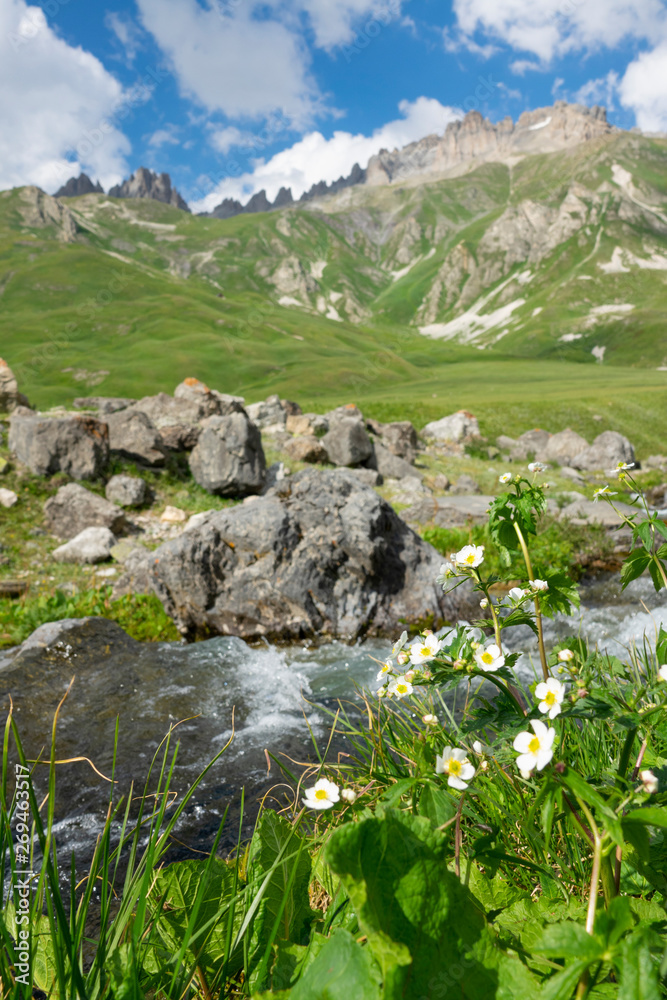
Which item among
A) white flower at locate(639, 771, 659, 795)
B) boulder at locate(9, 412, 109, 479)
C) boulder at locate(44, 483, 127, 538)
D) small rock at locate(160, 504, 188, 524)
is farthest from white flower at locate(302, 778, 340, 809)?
boulder at locate(9, 412, 109, 479)

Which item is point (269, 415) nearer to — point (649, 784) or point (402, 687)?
point (402, 687)

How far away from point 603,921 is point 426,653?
2.98ft

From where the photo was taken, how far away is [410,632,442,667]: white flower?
1937 millimetres

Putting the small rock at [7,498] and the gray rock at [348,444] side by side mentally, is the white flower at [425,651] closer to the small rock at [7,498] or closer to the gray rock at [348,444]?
the small rock at [7,498]

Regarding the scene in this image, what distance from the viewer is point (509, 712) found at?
7.04ft

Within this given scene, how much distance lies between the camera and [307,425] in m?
23.5

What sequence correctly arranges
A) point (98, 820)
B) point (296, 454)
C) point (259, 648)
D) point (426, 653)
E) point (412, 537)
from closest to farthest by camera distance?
point (426, 653)
point (98, 820)
point (259, 648)
point (412, 537)
point (296, 454)

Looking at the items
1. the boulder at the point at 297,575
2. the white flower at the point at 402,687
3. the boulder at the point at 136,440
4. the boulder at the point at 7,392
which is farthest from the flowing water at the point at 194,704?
the boulder at the point at 7,392

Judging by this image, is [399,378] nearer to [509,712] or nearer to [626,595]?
[626,595]

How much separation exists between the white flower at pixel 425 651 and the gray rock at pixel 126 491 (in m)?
13.0

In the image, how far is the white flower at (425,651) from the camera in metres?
1.94

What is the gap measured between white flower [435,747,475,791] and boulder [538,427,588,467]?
85.0 ft

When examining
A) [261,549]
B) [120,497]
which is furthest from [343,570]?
[120,497]

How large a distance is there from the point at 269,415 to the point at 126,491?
12207 millimetres
